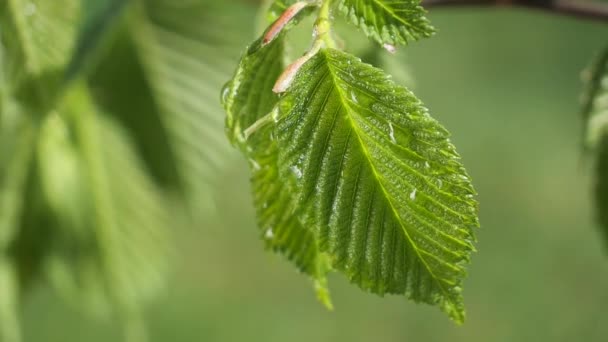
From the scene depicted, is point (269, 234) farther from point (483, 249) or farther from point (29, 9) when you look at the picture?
point (483, 249)

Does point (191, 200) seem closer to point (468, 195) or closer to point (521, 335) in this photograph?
point (468, 195)

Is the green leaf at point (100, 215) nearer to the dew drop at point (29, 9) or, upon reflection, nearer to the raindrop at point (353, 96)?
the dew drop at point (29, 9)

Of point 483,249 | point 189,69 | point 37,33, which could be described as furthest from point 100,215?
point 483,249

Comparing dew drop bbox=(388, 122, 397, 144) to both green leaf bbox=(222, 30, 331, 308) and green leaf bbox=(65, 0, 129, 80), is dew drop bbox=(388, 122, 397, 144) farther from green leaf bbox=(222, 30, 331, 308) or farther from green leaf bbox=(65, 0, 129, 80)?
green leaf bbox=(65, 0, 129, 80)

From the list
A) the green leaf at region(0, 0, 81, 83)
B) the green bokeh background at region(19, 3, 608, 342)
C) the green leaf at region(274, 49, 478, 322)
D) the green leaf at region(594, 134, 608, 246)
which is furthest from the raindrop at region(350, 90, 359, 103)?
the green bokeh background at region(19, 3, 608, 342)

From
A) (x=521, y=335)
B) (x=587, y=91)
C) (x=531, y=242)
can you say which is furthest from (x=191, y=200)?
(x=531, y=242)

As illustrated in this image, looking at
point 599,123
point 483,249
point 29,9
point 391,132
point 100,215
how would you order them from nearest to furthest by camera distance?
point 391,132 → point 29,9 → point 599,123 → point 100,215 → point 483,249
